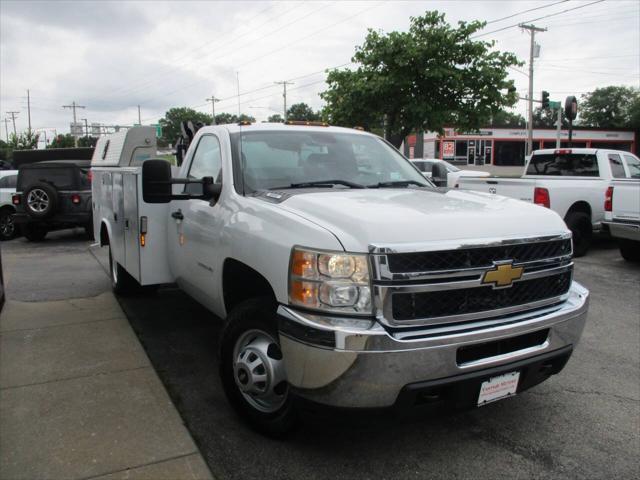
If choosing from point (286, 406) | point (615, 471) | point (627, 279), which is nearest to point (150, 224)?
point (286, 406)

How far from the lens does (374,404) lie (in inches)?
104

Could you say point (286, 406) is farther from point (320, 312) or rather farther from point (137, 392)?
point (137, 392)

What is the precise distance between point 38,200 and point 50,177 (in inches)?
30.5

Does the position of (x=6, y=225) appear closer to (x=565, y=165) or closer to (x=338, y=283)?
(x=565, y=165)

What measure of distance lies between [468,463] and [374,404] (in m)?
0.86

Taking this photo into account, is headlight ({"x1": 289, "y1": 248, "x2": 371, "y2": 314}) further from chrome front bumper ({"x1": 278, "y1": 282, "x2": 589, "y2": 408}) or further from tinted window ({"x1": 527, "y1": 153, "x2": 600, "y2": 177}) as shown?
tinted window ({"x1": 527, "y1": 153, "x2": 600, "y2": 177})

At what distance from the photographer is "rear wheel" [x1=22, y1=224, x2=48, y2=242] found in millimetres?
12680

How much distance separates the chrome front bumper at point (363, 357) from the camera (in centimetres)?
255

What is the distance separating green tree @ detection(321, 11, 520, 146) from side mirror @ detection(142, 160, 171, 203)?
47.6 ft

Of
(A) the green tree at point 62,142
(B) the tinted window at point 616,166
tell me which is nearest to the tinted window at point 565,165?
(B) the tinted window at point 616,166

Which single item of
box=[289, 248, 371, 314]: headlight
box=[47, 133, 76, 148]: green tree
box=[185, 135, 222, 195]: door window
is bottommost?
box=[289, 248, 371, 314]: headlight

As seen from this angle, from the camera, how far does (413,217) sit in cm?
287

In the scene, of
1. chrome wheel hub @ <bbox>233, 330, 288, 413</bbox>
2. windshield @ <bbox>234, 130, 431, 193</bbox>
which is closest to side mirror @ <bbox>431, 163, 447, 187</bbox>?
windshield @ <bbox>234, 130, 431, 193</bbox>

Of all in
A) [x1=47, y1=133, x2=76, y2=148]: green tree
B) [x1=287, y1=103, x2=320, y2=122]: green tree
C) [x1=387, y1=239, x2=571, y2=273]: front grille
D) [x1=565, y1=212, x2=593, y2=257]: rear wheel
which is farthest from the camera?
[x1=287, y1=103, x2=320, y2=122]: green tree
